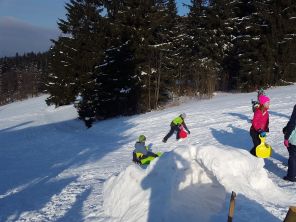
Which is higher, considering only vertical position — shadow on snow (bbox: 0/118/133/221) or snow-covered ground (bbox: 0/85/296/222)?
snow-covered ground (bbox: 0/85/296/222)

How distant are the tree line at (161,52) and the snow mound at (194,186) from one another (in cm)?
1966

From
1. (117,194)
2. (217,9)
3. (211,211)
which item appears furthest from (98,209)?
(217,9)

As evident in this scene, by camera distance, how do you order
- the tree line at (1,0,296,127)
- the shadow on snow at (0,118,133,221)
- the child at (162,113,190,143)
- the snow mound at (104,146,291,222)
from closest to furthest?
the snow mound at (104,146,291,222) < the shadow on snow at (0,118,133,221) < the child at (162,113,190,143) < the tree line at (1,0,296,127)

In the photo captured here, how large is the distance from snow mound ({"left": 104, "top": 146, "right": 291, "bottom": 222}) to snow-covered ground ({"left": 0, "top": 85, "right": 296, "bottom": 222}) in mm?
17

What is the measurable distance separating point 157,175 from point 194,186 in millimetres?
754

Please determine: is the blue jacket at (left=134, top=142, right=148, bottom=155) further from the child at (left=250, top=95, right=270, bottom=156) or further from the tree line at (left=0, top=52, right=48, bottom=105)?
the tree line at (left=0, top=52, right=48, bottom=105)

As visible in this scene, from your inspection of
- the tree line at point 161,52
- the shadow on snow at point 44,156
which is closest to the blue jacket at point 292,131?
the shadow on snow at point 44,156

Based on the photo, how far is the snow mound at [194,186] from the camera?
6.89 meters

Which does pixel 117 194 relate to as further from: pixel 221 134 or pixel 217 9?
Answer: pixel 217 9

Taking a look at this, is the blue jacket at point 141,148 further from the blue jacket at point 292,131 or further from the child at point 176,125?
the blue jacket at point 292,131

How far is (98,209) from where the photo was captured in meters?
8.89

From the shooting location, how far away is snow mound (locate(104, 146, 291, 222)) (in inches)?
271

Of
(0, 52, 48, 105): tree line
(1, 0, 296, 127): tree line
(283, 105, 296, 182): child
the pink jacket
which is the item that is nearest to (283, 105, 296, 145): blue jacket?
(283, 105, 296, 182): child

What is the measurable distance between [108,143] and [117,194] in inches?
441
